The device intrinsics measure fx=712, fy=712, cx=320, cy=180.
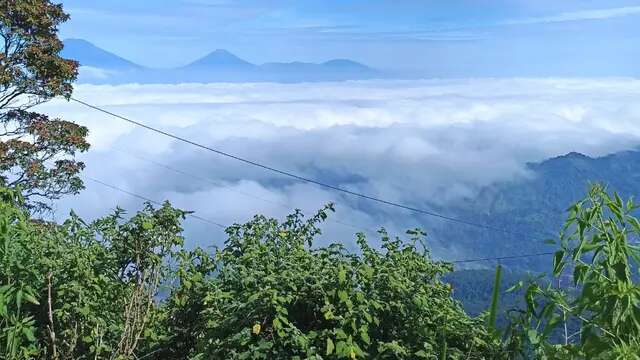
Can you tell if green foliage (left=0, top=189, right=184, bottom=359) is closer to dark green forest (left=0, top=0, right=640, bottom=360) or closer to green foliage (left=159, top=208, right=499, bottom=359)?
dark green forest (left=0, top=0, right=640, bottom=360)

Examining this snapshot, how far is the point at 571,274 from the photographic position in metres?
2.71

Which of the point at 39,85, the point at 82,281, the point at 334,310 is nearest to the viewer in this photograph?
the point at 334,310

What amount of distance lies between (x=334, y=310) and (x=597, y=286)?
1.46 metres

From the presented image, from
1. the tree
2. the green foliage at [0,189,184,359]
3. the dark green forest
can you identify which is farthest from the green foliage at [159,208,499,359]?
the tree

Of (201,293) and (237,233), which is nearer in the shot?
(201,293)

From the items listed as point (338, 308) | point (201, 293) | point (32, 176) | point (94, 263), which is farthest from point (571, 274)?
point (32, 176)

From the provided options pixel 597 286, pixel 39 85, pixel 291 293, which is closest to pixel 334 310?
pixel 291 293

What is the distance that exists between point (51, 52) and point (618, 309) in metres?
15.2

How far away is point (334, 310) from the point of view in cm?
361

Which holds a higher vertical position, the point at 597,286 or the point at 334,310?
the point at 597,286

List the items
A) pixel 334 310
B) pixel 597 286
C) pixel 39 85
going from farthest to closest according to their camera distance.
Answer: pixel 39 85 → pixel 334 310 → pixel 597 286

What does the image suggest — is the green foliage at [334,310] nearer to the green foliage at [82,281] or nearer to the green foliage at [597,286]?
the green foliage at [82,281]

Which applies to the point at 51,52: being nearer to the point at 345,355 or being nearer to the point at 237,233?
the point at 237,233

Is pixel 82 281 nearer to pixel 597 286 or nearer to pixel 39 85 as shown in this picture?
pixel 597 286
